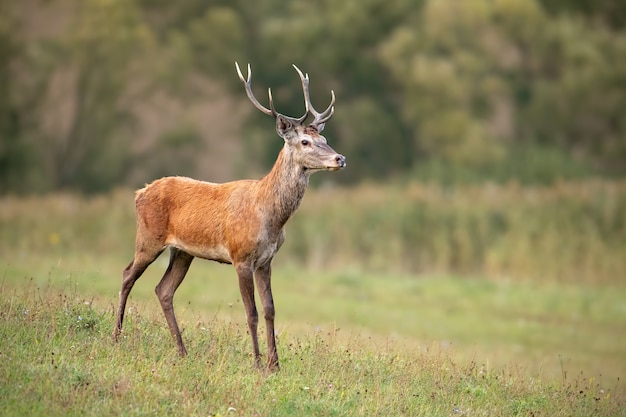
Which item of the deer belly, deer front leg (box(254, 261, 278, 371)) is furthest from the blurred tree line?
deer front leg (box(254, 261, 278, 371))

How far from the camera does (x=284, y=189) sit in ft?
35.6

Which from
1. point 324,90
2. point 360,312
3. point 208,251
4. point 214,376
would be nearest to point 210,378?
point 214,376

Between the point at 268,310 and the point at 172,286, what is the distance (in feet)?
3.91

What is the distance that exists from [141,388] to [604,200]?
61.8 feet

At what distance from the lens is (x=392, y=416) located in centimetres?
973

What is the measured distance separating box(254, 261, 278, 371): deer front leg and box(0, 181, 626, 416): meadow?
0.21 meters

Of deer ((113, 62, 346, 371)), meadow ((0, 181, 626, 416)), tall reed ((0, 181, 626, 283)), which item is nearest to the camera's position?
meadow ((0, 181, 626, 416))

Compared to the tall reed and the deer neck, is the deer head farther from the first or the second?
the tall reed

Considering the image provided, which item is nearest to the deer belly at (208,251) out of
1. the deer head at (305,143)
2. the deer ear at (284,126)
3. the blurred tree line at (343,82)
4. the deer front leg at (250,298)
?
the deer front leg at (250,298)

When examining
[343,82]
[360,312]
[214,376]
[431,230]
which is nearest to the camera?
[214,376]

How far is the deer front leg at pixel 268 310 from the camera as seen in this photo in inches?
414

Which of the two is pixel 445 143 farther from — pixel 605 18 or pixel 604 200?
pixel 604 200

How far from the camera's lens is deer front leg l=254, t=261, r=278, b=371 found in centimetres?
1052

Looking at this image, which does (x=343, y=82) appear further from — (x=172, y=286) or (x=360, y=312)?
(x=172, y=286)
